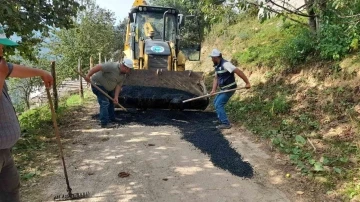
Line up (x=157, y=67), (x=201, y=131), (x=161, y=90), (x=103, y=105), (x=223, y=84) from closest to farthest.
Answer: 1. (x=201, y=131)
2. (x=103, y=105)
3. (x=223, y=84)
4. (x=161, y=90)
5. (x=157, y=67)

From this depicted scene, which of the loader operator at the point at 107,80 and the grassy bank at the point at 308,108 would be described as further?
the loader operator at the point at 107,80

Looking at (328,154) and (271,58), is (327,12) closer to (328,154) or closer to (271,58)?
(271,58)

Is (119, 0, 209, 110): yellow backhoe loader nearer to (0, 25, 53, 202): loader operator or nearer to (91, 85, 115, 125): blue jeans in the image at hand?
(91, 85, 115, 125): blue jeans

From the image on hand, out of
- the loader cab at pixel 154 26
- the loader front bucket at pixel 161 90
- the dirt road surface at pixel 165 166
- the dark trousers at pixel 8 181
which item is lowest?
the dirt road surface at pixel 165 166

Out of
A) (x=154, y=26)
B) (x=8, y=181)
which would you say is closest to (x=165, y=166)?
(x=8, y=181)

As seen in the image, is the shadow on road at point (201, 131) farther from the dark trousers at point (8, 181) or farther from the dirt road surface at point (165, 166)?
the dark trousers at point (8, 181)

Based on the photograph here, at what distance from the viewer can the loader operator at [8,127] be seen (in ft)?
7.79

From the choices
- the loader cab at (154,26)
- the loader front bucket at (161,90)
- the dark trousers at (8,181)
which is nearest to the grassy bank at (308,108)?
the loader front bucket at (161,90)

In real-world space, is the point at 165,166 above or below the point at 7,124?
below

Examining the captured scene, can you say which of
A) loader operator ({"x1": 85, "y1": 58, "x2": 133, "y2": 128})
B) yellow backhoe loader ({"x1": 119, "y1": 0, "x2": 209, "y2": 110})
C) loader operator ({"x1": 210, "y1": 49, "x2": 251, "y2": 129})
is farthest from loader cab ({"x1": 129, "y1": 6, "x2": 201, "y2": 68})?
loader operator ({"x1": 210, "y1": 49, "x2": 251, "y2": 129})

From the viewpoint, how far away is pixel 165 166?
15.2 ft

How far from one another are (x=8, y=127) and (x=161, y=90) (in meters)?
5.17

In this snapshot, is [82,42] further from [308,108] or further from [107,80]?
[308,108]

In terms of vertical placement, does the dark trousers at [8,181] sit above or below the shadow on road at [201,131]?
above
